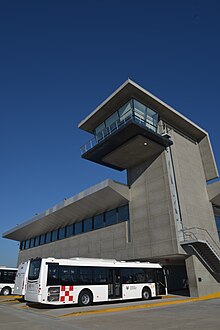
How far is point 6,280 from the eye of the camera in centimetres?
2522

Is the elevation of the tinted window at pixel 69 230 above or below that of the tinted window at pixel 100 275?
above

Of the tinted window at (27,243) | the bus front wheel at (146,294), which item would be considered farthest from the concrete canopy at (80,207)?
the bus front wheel at (146,294)

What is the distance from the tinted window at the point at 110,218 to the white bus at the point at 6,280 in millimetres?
10097

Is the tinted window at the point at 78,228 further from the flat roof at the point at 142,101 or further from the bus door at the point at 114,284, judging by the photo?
the bus door at the point at 114,284

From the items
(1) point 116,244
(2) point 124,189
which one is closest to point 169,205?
(2) point 124,189

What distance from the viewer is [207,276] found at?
64.4 ft

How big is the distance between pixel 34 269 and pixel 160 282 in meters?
9.16

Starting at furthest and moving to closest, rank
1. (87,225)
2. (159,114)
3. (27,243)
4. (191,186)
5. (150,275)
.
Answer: (27,243) → (87,225) → (159,114) → (191,186) → (150,275)

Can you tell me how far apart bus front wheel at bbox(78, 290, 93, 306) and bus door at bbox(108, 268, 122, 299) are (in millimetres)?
1395

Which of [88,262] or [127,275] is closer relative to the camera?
[88,262]

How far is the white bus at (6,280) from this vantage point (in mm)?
25039

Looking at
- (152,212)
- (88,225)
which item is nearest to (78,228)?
(88,225)

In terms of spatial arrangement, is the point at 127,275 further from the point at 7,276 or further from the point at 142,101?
the point at 7,276

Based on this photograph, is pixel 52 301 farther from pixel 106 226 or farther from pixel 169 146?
pixel 169 146
